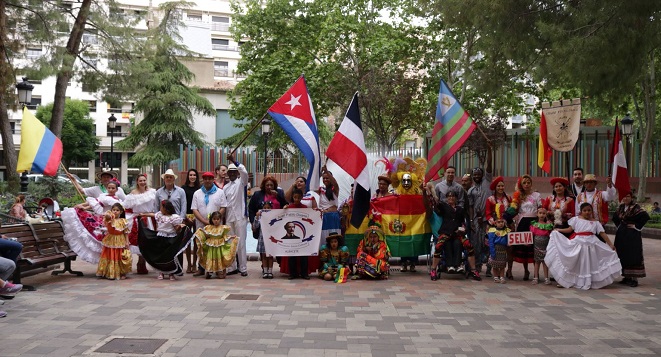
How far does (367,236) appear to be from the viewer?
1160 centimetres

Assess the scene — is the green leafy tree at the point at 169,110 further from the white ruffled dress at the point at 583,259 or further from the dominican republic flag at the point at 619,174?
the white ruffled dress at the point at 583,259

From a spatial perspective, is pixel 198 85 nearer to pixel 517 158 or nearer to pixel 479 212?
pixel 517 158

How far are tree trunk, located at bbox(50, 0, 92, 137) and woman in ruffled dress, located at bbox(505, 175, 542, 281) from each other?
15927 mm

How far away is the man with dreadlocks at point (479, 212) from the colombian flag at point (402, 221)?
0.82 meters

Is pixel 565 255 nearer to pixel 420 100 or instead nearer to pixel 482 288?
pixel 482 288

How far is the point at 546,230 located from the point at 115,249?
7.02 meters

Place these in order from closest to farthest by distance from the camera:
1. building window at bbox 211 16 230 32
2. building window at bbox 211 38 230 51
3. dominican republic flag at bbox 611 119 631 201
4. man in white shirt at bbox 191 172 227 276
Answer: man in white shirt at bbox 191 172 227 276
dominican republic flag at bbox 611 119 631 201
building window at bbox 211 38 230 51
building window at bbox 211 16 230 32

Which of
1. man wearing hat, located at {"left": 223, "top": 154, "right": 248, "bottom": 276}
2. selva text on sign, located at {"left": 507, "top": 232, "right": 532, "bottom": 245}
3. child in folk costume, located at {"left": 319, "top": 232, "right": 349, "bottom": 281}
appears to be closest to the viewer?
selva text on sign, located at {"left": 507, "top": 232, "right": 532, "bottom": 245}

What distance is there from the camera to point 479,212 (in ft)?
39.5

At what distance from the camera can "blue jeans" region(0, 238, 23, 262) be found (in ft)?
29.8

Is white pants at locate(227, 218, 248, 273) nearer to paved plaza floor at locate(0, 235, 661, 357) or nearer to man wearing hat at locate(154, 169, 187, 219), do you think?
paved plaza floor at locate(0, 235, 661, 357)

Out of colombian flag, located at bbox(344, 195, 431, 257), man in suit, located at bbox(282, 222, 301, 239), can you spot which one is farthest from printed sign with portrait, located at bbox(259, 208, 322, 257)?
colombian flag, located at bbox(344, 195, 431, 257)

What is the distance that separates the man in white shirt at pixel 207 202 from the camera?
1171 cm

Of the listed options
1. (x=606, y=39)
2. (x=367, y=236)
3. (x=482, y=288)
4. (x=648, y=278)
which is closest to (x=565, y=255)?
(x=482, y=288)
